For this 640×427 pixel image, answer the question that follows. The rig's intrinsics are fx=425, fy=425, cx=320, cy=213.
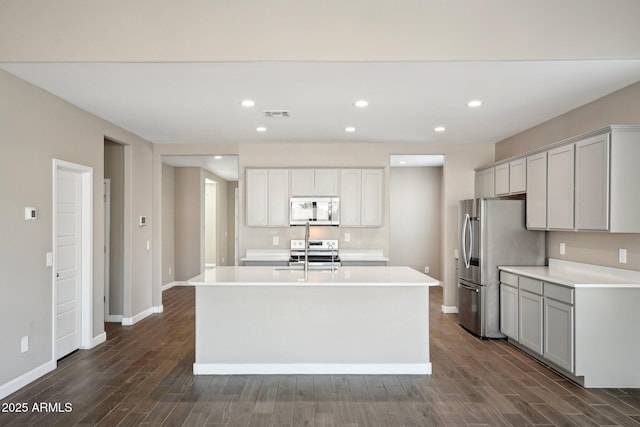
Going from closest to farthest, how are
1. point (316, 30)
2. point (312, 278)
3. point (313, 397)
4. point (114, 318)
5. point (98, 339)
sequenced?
point (316, 30)
point (313, 397)
point (312, 278)
point (98, 339)
point (114, 318)

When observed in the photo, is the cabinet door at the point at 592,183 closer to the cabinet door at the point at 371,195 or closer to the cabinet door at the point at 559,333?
the cabinet door at the point at 559,333

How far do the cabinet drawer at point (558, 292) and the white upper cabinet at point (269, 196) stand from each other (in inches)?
145

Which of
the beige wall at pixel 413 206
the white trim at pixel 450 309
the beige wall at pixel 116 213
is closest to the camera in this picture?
the beige wall at pixel 116 213

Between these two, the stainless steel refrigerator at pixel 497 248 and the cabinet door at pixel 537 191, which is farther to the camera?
the stainless steel refrigerator at pixel 497 248

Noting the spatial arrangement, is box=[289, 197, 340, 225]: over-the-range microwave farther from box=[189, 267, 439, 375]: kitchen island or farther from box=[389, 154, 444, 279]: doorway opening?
box=[389, 154, 444, 279]: doorway opening

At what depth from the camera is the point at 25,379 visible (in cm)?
371

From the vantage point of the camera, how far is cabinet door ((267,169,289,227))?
6543mm

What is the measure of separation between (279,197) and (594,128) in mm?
4129

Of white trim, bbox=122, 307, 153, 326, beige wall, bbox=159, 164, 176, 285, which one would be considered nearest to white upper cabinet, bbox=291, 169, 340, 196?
white trim, bbox=122, 307, 153, 326

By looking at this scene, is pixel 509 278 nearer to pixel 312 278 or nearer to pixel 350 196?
pixel 312 278

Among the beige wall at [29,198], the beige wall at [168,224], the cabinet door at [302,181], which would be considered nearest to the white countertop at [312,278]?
the beige wall at [29,198]

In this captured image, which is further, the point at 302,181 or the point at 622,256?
the point at 302,181

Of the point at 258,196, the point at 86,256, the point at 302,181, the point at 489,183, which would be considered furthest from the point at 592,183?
the point at 86,256

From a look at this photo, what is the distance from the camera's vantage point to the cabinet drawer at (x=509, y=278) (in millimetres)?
4808
